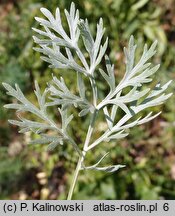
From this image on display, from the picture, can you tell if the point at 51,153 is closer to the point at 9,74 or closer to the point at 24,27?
the point at 9,74

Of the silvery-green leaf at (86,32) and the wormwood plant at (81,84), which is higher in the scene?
the silvery-green leaf at (86,32)

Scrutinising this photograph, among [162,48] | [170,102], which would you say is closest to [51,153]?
[170,102]

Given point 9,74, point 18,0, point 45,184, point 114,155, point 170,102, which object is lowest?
point 45,184

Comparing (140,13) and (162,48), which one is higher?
(140,13)

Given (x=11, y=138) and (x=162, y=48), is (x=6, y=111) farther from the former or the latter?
(x=162, y=48)

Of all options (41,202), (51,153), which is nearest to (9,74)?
(51,153)

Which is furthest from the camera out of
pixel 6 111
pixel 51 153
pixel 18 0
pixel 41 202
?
pixel 18 0

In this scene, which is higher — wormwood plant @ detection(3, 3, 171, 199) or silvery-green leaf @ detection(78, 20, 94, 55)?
silvery-green leaf @ detection(78, 20, 94, 55)

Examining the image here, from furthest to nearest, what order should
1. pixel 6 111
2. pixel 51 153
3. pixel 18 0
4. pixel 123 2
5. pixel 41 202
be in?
1. pixel 18 0
2. pixel 123 2
3. pixel 51 153
4. pixel 6 111
5. pixel 41 202

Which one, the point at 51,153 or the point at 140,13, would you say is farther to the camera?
the point at 140,13
